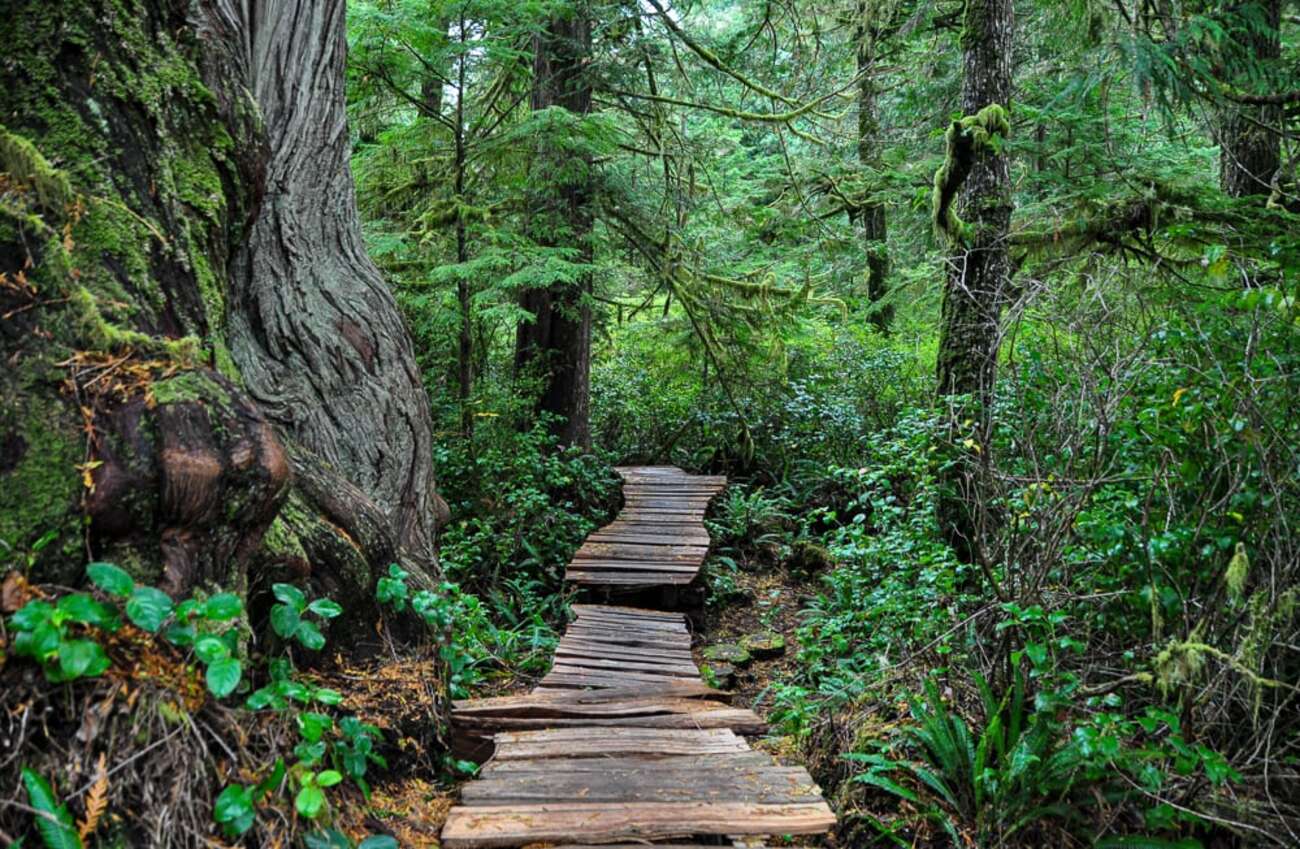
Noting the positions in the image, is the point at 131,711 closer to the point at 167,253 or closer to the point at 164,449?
the point at 164,449

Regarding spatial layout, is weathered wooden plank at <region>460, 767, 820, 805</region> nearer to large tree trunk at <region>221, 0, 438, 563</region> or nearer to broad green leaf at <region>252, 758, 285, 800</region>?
broad green leaf at <region>252, 758, 285, 800</region>

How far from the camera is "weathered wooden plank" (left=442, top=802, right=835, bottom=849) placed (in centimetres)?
299

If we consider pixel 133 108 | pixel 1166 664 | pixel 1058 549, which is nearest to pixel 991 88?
pixel 1058 549

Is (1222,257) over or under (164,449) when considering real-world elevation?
over

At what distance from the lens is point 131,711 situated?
220 cm

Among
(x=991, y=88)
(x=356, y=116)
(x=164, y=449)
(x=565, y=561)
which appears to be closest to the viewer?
(x=164, y=449)

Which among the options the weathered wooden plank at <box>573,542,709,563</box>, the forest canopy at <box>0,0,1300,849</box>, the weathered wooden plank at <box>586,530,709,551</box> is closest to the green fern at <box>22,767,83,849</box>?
the forest canopy at <box>0,0,1300,849</box>

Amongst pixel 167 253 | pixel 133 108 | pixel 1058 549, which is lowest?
pixel 1058 549

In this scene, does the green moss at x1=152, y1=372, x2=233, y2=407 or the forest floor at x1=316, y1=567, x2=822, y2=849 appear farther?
the forest floor at x1=316, y1=567, x2=822, y2=849

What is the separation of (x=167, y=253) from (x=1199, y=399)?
14.8 feet

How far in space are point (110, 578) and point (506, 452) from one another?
718cm

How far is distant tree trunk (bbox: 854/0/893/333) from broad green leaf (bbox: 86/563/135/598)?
473 inches

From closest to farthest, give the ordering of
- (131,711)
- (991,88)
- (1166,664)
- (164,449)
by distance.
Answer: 1. (131,711)
2. (164,449)
3. (1166,664)
4. (991,88)

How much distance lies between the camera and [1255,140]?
8750 mm
